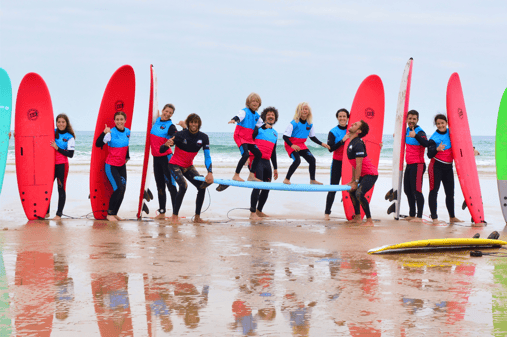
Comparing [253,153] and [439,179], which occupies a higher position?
[253,153]

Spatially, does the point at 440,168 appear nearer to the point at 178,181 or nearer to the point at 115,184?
the point at 178,181

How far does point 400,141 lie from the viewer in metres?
8.11

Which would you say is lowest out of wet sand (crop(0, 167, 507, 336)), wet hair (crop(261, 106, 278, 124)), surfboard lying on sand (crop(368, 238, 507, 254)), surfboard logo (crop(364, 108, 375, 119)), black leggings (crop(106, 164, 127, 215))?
wet sand (crop(0, 167, 507, 336))

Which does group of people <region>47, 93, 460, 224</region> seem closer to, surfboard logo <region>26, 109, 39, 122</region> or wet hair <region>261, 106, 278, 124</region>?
wet hair <region>261, 106, 278, 124</region>

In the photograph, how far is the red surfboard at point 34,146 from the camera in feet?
24.7

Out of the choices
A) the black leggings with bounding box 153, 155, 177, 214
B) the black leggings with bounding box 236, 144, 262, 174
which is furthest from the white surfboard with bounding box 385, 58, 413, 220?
the black leggings with bounding box 153, 155, 177, 214

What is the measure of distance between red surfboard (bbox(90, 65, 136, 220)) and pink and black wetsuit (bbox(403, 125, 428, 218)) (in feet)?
13.7

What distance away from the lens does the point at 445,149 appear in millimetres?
7586

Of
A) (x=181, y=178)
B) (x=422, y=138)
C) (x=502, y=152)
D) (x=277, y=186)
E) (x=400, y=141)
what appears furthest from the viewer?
(x=400, y=141)

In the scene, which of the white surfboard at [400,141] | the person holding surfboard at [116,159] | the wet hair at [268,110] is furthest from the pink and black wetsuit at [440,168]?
the person holding surfboard at [116,159]

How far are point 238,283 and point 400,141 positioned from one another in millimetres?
4885

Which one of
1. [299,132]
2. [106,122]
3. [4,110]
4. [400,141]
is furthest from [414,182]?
[4,110]

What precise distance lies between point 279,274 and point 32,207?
4601mm

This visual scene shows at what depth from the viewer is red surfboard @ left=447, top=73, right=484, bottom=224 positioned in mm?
7656
